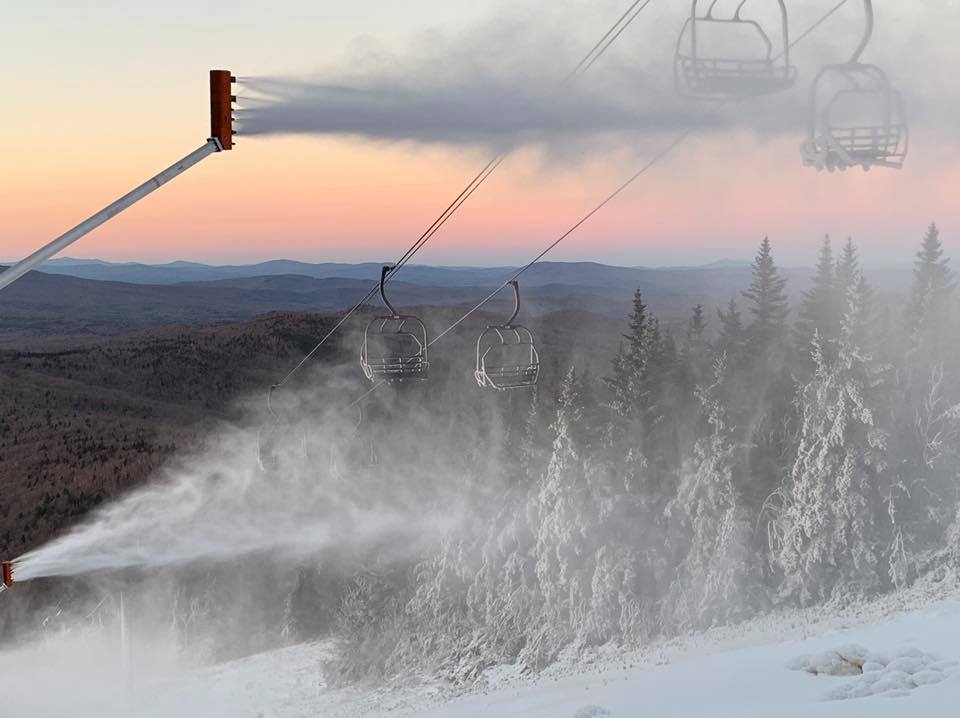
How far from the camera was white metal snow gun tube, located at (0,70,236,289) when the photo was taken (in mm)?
8047

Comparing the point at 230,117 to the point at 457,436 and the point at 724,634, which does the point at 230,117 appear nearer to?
the point at 724,634

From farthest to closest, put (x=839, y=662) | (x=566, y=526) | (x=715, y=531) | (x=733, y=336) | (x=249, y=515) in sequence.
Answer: (x=249, y=515) → (x=733, y=336) → (x=566, y=526) → (x=715, y=531) → (x=839, y=662)

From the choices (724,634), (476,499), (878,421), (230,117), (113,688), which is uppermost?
(230,117)

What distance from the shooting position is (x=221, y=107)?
8.60 m

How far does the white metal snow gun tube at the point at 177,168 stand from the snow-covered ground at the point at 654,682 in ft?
47.1

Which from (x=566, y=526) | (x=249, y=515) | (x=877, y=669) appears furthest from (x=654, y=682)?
(x=249, y=515)

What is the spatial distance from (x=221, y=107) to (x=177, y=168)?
76 centimetres

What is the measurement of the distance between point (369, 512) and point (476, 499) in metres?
14.3

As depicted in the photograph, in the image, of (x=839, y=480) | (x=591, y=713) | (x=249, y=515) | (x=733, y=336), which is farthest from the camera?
(x=249, y=515)

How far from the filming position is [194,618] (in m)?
61.0

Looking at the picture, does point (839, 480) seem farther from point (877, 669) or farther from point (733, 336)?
point (877, 669)

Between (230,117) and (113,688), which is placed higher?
(230,117)

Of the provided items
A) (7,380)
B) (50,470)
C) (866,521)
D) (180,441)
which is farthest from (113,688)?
(7,380)

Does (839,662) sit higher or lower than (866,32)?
lower
